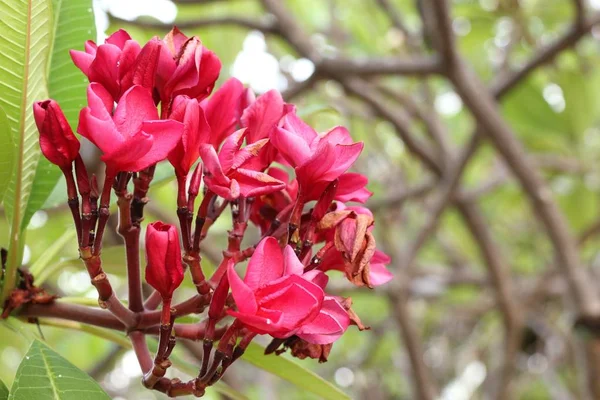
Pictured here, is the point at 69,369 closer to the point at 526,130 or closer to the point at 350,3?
the point at 526,130

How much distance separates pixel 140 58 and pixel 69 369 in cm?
29

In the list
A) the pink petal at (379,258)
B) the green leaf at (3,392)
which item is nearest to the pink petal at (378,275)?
the pink petal at (379,258)

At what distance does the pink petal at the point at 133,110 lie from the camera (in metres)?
0.57

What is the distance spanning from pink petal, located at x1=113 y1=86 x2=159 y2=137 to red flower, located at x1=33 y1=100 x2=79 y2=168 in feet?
0.17

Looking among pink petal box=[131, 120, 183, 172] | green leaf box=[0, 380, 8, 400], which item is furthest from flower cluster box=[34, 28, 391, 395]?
green leaf box=[0, 380, 8, 400]

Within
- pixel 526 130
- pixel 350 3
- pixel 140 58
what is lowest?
pixel 140 58

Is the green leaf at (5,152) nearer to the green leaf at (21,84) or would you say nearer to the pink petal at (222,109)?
the green leaf at (21,84)

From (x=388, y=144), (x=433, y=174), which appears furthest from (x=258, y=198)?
(x=388, y=144)

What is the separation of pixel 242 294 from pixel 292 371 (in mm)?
313

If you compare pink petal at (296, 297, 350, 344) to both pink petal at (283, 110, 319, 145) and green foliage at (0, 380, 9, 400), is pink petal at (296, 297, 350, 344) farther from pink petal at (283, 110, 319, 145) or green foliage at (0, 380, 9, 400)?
green foliage at (0, 380, 9, 400)

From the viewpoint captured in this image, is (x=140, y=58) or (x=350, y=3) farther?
(x=350, y=3)

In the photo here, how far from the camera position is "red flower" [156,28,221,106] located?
2.07 ft

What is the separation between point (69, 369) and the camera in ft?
2.10

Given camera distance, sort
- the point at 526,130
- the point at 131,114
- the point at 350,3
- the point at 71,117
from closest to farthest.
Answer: the point at 131,114, the point at 71,117, the point at 526,130, the point at 350,3
